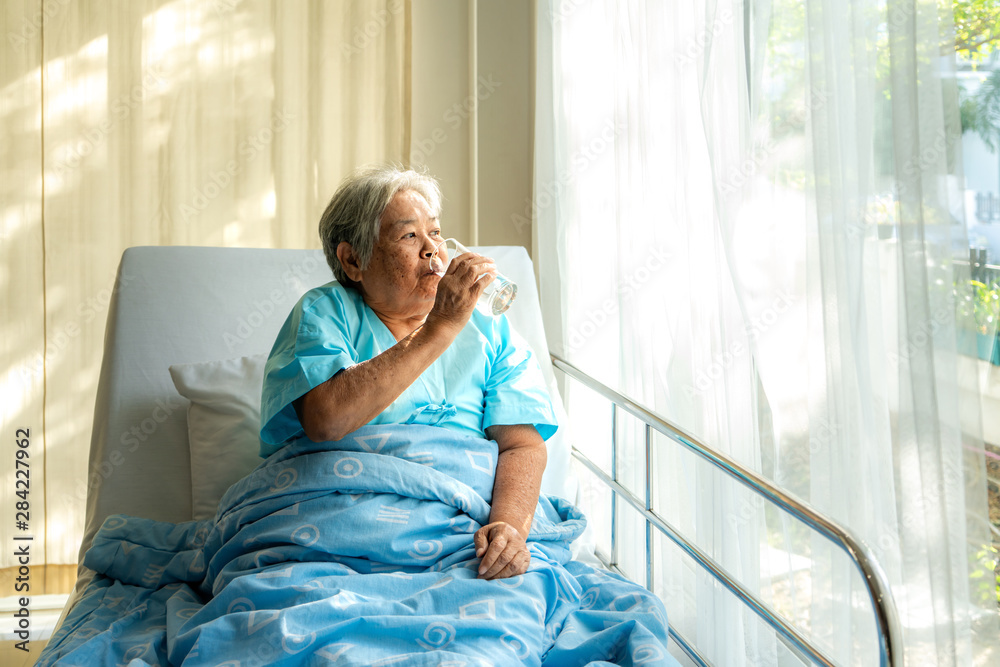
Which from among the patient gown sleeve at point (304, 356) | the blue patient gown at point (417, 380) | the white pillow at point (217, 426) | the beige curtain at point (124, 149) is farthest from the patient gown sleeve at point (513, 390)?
the beige curtain at point (124, 149)

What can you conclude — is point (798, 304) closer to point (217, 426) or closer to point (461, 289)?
point (461, 289)

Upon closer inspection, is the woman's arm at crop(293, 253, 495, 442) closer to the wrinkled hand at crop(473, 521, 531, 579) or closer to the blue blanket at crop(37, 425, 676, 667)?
the blue blanket at crop(37, 425, 676, 667)

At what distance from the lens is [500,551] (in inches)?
50.9

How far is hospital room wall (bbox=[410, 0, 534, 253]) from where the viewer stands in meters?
2.94

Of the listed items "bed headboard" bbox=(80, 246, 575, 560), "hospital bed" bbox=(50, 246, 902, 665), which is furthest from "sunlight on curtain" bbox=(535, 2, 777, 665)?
"bed headboard" bbox=(80, 246, 575, 560)

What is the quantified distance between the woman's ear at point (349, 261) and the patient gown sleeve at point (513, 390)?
303 millimetres

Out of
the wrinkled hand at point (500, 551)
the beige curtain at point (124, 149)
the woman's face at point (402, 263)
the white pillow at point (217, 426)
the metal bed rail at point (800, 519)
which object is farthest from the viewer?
the beige curtain at point (124, 149)

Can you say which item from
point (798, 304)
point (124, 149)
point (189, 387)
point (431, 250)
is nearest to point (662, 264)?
point (798, 304)

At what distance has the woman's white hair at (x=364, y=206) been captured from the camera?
4.92ft

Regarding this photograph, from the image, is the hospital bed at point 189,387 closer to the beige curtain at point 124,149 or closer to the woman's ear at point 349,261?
the woman's ear at point 349,261

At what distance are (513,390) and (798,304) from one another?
55 cm

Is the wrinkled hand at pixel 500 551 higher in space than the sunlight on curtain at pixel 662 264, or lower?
lower

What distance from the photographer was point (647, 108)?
6.23 ft

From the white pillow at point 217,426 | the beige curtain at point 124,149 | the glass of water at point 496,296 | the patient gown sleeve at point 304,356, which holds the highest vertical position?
the beige curtain at point 124,149
